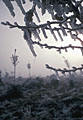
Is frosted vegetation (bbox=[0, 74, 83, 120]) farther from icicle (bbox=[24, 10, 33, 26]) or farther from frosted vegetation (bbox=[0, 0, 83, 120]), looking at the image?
icicle (bbox=[24, 10, 33, 26])

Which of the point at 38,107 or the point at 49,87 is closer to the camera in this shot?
the point at 38,107

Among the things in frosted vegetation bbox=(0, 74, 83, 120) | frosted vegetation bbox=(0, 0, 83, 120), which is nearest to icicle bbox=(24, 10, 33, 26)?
frosted vegetation bbox=(0, 0, 83, 120)

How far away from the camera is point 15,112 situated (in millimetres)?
18000

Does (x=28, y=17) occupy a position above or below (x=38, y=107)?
above

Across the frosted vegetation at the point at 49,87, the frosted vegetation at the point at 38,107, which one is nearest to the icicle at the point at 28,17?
the frosted vegetation at the point at 49,87

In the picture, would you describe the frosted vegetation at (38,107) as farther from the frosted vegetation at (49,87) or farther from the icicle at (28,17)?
the icicle at (28,17)

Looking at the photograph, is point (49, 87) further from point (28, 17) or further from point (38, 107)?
point (28, 17)

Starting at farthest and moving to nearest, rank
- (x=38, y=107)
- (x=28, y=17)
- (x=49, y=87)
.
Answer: (x=49, y=87)
(x=38, y=107)
(x=28, y=17)

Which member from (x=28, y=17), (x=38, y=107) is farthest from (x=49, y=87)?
(x=28, y=17)

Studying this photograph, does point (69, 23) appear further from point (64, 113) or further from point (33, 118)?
point (64, 113)

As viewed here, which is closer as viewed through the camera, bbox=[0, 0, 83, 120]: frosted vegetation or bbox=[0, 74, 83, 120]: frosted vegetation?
bbox=[0, 0, 83, 120]: frosted vegetation

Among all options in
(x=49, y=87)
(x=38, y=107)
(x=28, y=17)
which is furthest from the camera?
(x=49, y=87)

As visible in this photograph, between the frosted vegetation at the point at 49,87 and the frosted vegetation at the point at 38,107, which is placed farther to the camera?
the frosted vegetation at the point at 38,107

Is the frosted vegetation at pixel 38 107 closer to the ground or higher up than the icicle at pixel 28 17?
closer to the ground
